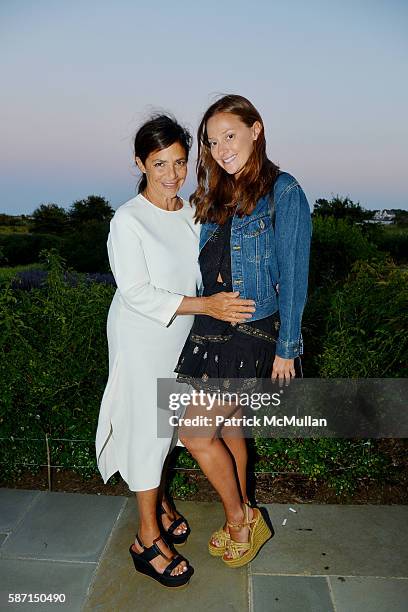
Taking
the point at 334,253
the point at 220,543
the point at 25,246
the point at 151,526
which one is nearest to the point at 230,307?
the point at 151,526

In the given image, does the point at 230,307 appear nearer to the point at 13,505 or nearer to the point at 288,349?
the point at 288,349

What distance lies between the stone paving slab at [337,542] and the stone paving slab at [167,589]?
0.16 metres

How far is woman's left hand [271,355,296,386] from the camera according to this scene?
211 centimetres

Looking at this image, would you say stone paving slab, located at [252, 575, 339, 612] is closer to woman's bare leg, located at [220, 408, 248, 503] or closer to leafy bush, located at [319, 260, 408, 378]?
woman's bare leg, located at [220, 408, 248, 503]

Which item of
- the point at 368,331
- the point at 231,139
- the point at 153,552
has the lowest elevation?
the point at 153,552

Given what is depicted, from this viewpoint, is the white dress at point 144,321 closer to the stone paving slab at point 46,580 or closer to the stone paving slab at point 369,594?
the stone paving slab at point 46,580

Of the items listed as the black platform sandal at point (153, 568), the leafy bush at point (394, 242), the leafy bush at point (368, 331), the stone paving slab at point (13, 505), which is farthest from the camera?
the leafy bush at point (394, 242)

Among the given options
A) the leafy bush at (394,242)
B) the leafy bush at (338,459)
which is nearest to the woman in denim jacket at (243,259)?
the leafy bush at (338,459)

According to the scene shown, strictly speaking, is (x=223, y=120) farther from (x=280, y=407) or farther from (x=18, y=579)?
(x=18, y=579)

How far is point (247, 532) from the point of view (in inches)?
96.4

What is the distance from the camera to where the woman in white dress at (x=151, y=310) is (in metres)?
2.10

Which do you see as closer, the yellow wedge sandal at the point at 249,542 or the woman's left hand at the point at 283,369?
the woman's left hand at the point at 283,369

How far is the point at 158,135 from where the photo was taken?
83.4 inches

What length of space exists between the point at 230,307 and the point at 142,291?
346mm
